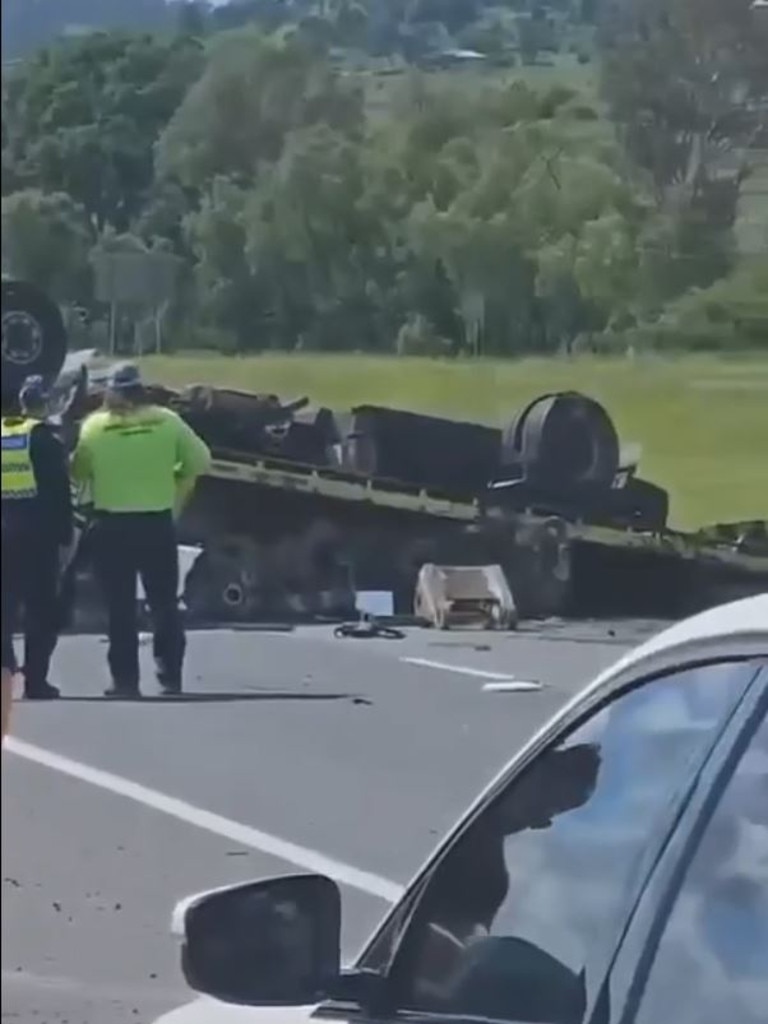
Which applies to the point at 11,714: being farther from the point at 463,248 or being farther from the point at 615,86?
the point at 615,86

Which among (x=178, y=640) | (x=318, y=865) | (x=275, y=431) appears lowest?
(x=318, y=865)

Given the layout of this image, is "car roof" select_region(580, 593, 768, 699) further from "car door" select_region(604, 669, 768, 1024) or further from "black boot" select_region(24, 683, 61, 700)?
"black boot" select_region(24, 683, 61, 700)

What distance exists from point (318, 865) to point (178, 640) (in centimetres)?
52

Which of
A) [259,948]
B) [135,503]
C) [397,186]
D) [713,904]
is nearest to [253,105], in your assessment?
[397,186]

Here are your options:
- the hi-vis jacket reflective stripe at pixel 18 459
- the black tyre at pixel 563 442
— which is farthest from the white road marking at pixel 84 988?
the black tyre at pixel 563 442

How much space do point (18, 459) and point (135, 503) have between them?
22 cm

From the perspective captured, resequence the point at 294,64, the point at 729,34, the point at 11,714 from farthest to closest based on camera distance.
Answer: the point at 11,714
the point at 294,64
the point at 729,34

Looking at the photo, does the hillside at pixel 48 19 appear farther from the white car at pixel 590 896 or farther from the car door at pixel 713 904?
the car door at pixel 713 904

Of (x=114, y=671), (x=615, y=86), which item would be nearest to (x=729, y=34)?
(x=615, y=86)

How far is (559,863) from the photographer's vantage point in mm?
3014

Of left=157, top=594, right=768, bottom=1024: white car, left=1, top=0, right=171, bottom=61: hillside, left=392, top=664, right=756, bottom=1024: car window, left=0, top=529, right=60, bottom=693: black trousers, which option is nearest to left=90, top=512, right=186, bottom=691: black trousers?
left=0, top=529, right=60, bottom=693: black trousers

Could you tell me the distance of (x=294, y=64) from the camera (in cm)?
419

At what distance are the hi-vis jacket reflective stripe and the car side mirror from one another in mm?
1489

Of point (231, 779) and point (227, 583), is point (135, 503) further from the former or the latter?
point (231, 779)
